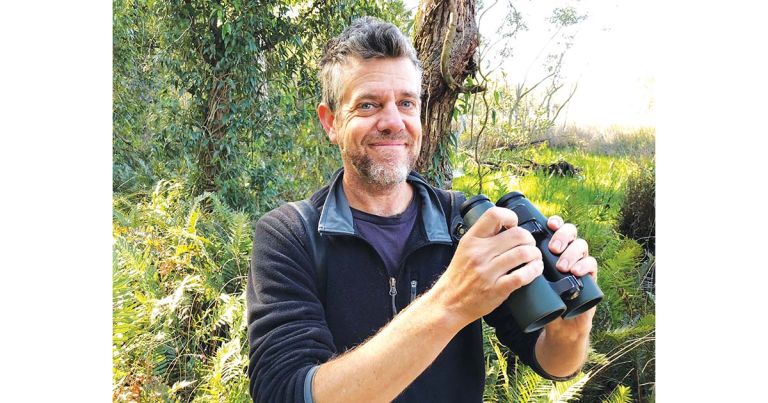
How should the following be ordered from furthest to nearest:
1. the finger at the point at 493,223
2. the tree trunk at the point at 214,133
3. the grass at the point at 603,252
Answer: the tree trunk at the point at 214,133 < the grass at the point at 603,252 < the finger at the point at 493,223

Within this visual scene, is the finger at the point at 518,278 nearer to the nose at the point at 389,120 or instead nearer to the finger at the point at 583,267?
the finger at the point at 583,267

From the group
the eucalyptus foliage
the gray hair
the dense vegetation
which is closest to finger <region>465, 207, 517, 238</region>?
the gray hair

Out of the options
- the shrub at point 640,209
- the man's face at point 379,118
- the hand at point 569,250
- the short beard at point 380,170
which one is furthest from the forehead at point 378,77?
the shrub at point 640,209

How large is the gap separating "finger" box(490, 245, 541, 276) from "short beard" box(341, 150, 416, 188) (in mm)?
326

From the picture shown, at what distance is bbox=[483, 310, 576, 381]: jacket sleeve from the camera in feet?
3.10

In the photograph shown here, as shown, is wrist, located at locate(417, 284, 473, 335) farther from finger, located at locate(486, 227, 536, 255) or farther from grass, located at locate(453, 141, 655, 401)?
grass, located at locate(453, 141, 655, 401)

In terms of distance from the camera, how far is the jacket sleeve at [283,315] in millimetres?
783

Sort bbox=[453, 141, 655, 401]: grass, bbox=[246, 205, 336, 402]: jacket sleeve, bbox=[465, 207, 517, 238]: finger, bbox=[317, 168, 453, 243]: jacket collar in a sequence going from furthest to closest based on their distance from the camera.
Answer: bbox=[453, 141, 655, 401]: grass
bbox=[317, 168, 453, 243]: jacket collar
bbox=[246, 205, 336, 402]: jacket sleeve
bbox=[465, 207, 517, 238]: finger

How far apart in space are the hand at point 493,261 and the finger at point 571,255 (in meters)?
0.06
